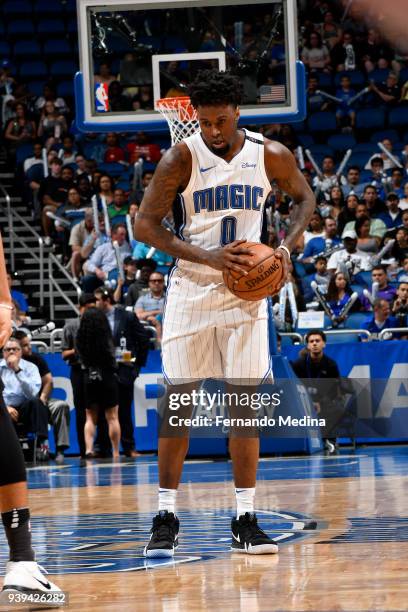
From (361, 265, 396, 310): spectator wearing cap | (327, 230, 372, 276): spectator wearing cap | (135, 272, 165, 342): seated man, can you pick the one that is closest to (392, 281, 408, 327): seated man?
(361, 265, 396, 310): spectator wearing cap

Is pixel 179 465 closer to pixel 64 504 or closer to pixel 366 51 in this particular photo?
pixel 64 504

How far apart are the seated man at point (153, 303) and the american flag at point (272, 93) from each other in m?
4.31

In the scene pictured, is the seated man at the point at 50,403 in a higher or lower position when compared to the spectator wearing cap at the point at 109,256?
lower

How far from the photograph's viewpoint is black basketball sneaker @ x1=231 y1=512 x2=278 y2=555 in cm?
489

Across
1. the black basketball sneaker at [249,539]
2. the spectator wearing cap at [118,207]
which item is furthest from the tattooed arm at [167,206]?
the spectator wearing cap at [118,207]

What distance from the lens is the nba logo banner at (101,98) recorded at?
10.7 meters

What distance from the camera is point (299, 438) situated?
12445 mm

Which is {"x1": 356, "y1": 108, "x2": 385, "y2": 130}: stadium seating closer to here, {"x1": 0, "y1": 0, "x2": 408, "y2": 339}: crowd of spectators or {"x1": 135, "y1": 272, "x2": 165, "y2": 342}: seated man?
{"x1": 0, "y1": 0, "x2": 408, "y2": 339}: crowd of spectators

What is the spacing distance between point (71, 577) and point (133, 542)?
1.09m

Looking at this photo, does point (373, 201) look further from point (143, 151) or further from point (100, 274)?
point (143, 151)

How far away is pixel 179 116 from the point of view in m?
9.66

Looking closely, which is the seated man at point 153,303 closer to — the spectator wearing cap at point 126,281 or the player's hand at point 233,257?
the spectator wearing cap at point 126,281

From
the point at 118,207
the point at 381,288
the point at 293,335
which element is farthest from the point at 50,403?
the point at 118,207

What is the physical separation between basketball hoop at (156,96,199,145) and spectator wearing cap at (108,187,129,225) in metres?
7.44
